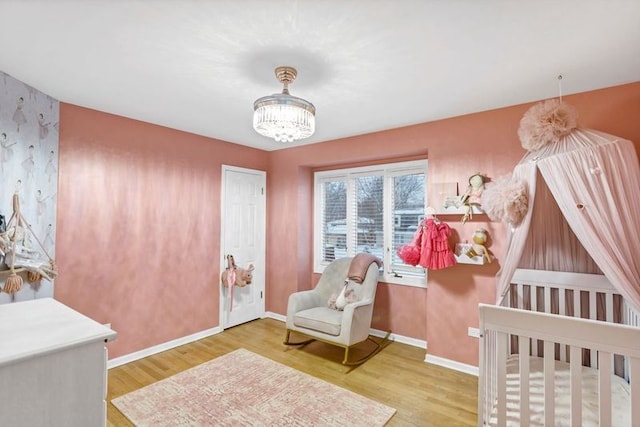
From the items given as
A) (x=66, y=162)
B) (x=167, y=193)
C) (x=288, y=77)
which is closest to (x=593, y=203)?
(x=288, y=77)

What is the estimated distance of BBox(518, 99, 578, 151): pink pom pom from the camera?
1.95 m

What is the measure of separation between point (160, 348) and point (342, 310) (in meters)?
2.03

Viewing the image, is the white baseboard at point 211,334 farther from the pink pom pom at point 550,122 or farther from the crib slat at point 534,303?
the pink pom pom at point 550,122

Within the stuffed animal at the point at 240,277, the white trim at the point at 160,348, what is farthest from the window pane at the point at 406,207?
the white trim at the point at 160,348

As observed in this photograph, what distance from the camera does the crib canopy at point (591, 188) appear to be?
171 cm

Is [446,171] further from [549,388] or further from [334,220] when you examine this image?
[549,388]

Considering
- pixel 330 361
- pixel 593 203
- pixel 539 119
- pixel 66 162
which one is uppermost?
pixel 539 119

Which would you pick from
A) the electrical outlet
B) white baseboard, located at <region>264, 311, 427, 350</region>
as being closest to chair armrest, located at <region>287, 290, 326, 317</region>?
white baseboard, located at <region>264, 311, 427, 350</region>

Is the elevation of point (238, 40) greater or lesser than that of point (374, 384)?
greater

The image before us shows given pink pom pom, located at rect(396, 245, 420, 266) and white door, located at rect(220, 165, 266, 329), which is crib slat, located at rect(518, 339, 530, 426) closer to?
pink pom pom, located at rect(396, 245, 420, 266)

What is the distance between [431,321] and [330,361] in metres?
1.12

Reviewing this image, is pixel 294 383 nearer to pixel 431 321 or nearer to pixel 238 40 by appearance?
pixel 431 321

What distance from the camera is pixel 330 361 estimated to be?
3090 mm

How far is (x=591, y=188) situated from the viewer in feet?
5.83
